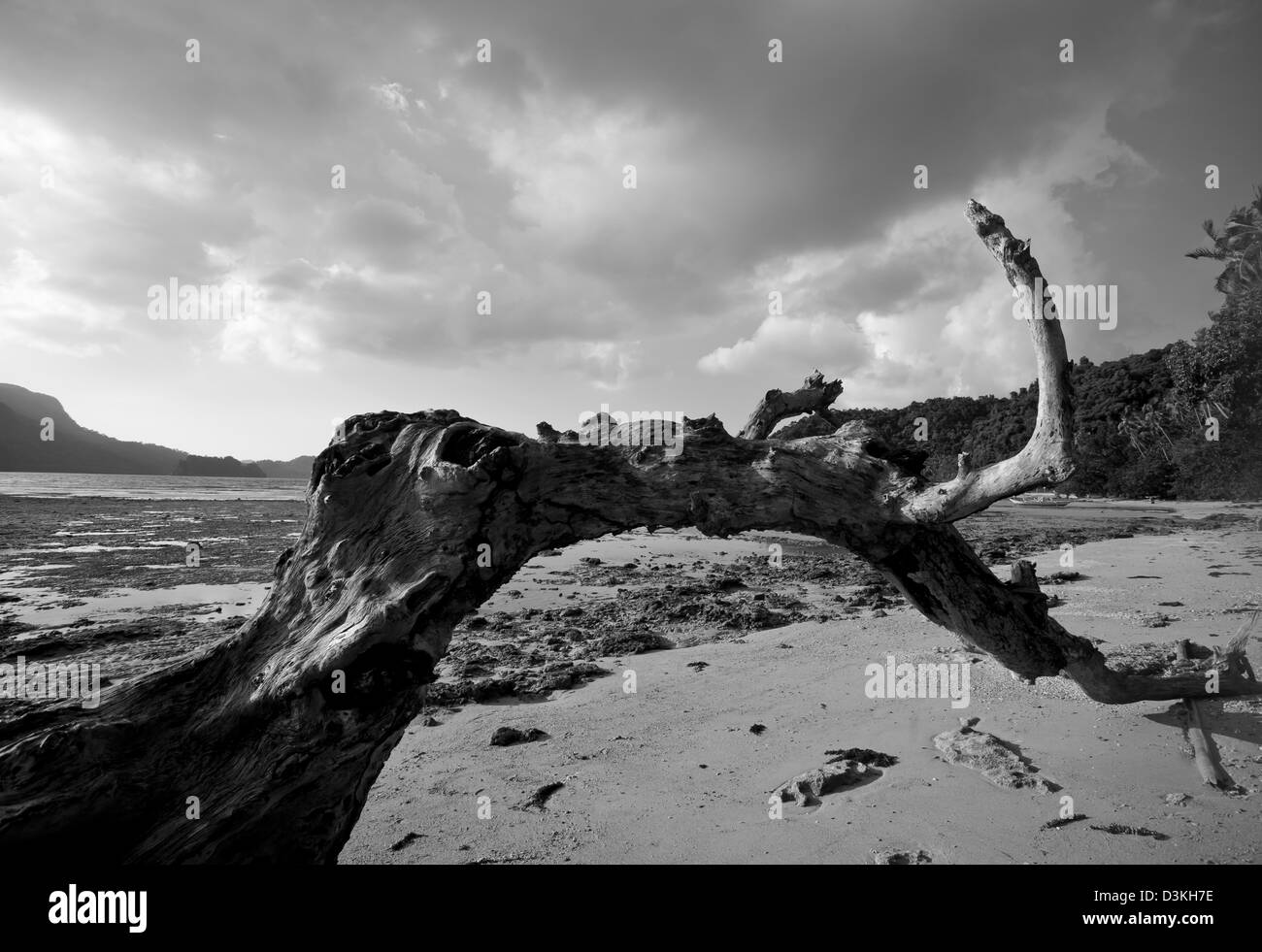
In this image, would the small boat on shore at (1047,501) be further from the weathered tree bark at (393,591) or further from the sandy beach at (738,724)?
the weathered tree bark at (393,591)

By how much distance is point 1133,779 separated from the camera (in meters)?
4.90

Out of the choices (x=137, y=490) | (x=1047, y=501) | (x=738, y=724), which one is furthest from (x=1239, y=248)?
(x=137, y=490)

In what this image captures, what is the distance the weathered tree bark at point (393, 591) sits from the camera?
123 inches

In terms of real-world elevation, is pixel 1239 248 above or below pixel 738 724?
above

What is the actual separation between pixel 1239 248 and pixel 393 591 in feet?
157

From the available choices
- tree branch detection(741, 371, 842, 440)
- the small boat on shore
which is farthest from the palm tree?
tree branch detection(741, 371, 842, 440)

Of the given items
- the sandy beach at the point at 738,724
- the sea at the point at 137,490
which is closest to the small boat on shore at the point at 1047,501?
the sandy beach at the point at 738,724

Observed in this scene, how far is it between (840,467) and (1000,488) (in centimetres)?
98

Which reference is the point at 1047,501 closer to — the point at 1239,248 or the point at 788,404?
the point at 1239,248

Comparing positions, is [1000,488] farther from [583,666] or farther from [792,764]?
[583,666]

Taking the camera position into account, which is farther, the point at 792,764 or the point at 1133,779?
the point at 792,764

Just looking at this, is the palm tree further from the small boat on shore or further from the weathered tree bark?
the weathered tree bark

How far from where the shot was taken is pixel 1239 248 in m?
34.4

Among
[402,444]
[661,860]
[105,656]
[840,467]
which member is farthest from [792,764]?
[105,656]
